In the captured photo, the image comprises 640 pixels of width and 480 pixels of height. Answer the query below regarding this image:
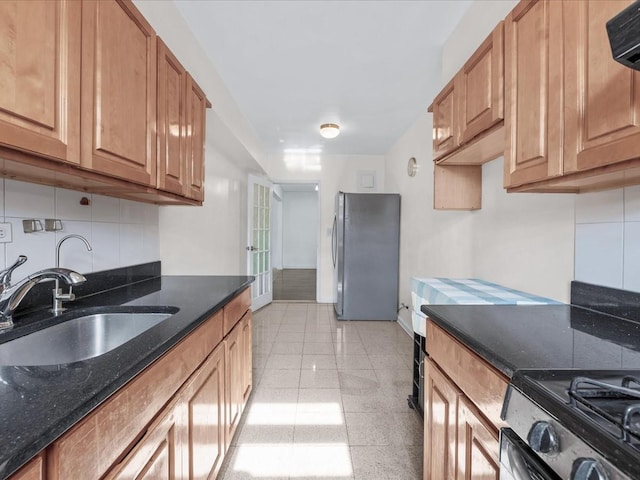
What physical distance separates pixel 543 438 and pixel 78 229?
5.90ft

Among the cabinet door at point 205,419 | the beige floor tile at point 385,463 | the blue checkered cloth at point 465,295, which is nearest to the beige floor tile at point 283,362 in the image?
the beige floor tile at point 385,463

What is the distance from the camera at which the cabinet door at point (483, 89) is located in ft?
3.93

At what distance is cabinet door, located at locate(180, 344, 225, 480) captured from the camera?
3.40ft

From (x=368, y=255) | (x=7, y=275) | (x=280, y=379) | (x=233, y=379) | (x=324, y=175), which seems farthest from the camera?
(x=324, y=175)

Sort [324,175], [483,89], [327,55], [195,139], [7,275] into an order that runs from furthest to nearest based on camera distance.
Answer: [324,175], [327,55], [195,139], [483,89], [7,275]

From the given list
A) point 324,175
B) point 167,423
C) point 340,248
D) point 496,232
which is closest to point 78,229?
point 167,423

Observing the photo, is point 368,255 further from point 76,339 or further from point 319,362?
point 76,339

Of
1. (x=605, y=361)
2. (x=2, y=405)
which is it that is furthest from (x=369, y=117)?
(x=2, y=405)

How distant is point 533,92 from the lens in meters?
1.04

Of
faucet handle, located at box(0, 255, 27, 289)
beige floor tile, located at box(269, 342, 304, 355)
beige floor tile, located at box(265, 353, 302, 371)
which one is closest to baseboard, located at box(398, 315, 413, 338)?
beige floor tile, located at box(269, 342, 304, 355)

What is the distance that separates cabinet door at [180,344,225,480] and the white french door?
275 centimetres

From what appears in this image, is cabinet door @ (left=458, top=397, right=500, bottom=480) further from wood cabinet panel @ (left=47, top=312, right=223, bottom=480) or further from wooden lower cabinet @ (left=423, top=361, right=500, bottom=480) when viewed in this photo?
wood cabinet panel @ (left=47, top=312, right=223, bottom=480)

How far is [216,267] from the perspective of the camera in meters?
3.13

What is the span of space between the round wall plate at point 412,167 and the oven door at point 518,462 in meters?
3.09
